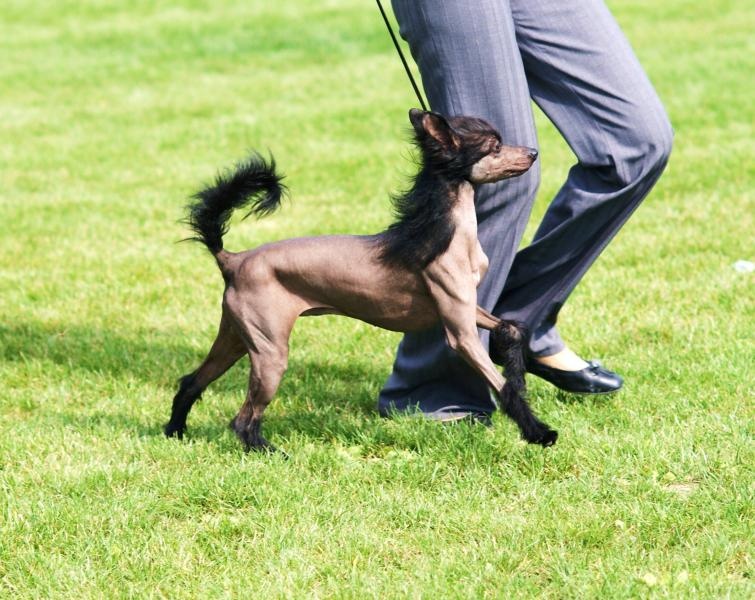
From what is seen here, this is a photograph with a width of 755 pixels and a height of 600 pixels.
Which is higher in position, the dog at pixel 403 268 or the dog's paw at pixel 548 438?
the dog at pixel 403 268

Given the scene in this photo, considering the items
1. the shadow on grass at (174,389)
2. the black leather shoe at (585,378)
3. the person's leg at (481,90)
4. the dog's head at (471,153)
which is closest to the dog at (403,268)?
the dog's head at (471,153)

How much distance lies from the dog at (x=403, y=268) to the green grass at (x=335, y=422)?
37cm

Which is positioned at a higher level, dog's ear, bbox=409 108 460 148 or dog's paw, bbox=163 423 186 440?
dog's ear, bbox=409 108 460 148

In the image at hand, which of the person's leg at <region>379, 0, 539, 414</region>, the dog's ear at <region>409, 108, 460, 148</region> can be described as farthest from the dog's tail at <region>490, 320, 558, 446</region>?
the dog's ear at <region>409, 108, 460, 148</region>

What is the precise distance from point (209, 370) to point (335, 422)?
59cm

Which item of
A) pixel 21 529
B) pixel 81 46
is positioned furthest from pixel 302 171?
pixel 81 46

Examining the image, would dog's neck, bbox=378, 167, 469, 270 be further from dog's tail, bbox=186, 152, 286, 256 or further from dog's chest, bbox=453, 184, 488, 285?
dog's tail, bbox=186, 152, 286, 256

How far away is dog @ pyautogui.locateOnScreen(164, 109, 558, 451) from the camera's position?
3.71 m

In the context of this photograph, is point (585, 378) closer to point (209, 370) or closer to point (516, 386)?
point (516, 386)

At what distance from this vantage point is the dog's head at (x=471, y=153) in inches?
144

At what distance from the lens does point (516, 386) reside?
3.83 meters

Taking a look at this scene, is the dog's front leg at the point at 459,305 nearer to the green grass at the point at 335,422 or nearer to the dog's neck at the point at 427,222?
the dog's neck at the point at 427,222

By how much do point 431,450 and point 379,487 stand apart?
1.12 ft

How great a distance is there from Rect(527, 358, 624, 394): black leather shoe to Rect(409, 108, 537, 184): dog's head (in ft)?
3.80
